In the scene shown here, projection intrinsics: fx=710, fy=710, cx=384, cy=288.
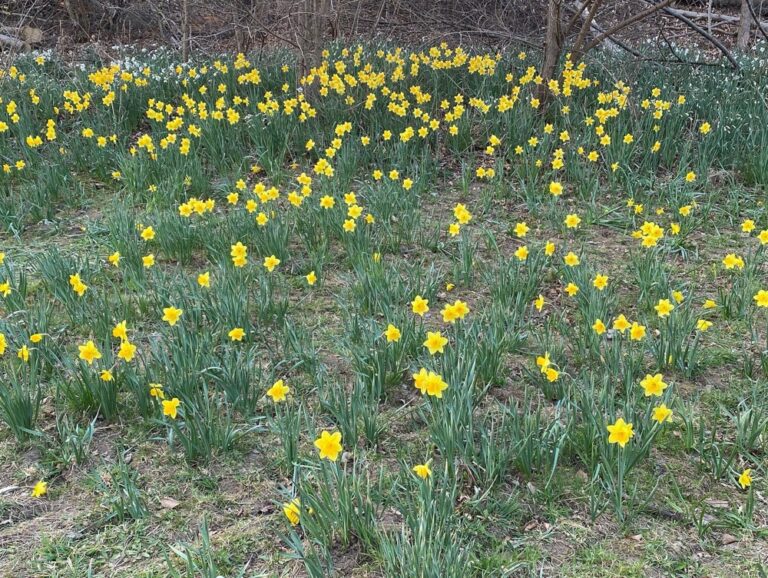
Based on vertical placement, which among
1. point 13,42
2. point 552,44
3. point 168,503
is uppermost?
point 552,44

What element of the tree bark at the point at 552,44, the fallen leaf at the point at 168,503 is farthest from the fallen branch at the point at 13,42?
the fallen leaf at the point at 168,503

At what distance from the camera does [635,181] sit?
4438mm

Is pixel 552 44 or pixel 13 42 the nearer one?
pixel 552 44

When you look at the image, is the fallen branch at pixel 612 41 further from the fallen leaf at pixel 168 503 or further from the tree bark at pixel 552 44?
the fallen leaf at pixel 168 503

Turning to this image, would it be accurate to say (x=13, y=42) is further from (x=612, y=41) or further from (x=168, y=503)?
(x=168, y=503)


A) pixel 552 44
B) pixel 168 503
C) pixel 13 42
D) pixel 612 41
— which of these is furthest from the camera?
pixel 13 42

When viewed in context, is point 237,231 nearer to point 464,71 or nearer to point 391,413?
point 391,413

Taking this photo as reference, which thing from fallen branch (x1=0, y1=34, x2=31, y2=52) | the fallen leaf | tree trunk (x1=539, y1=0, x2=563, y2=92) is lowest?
the fallen leaf

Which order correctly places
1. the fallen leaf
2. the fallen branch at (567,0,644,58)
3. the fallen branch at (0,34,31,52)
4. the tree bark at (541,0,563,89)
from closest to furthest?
the fallen leaf < the tree bark at (541,0,563,89) < the fallen branch at (567,0,644,58) < the fallen branch at (0,34,31,52)

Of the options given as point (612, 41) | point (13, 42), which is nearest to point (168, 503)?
point (612, 41)

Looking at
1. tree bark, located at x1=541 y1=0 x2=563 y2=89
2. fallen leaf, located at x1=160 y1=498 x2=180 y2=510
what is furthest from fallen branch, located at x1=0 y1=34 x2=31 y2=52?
fallen leaf, located at x1=160 y1=498 x2=180 y2=510

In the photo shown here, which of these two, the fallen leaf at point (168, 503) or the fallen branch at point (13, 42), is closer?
the fallen leaf at point (168, 503)

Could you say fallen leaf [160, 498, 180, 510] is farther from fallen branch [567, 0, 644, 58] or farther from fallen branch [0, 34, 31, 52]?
fallen branch [0, 34, 31, 52]

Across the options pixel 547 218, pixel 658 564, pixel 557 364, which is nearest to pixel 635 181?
pixel 547 218
